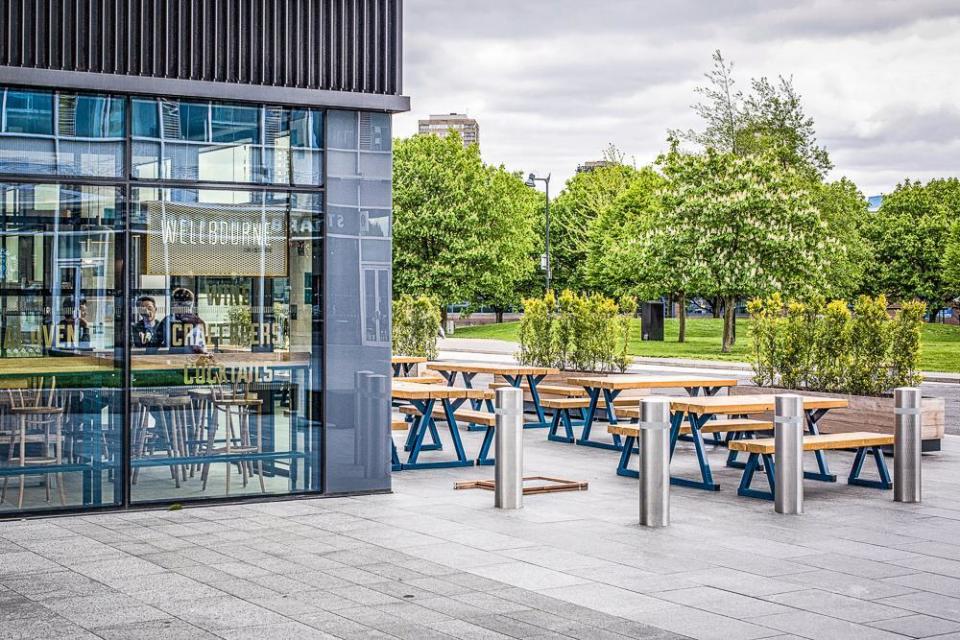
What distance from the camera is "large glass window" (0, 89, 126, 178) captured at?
970 cm

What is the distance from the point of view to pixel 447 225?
59.8 metres

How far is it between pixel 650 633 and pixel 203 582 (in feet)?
9.30

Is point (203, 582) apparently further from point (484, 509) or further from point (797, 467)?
point (797, 467)

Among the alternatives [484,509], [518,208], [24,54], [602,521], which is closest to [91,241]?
[24,54]

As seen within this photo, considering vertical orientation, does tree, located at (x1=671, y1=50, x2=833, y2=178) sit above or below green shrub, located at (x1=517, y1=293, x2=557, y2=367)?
above

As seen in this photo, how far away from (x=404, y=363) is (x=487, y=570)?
1215 cm

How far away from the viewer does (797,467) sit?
10078mm

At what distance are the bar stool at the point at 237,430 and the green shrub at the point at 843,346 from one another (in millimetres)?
8072

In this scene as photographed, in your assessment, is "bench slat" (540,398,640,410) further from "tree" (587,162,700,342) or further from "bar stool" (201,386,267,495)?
"tree" (587,162,700,342)

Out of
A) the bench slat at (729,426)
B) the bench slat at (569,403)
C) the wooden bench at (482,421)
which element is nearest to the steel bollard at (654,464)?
the bench slat at (729,426)

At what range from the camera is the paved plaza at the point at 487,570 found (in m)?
6.47

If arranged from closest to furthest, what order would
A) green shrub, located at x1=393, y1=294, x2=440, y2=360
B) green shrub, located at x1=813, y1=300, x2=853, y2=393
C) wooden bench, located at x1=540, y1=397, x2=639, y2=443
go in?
green shrub, located at x1=813, y1=300, x2=853, y2=393 → wooden bench, located at x1=540, y1=397, x2=639, y2=443 → green shrub, located at x1=393, y1=294, x2=440, y2=360

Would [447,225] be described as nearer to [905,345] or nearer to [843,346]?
[843,346]

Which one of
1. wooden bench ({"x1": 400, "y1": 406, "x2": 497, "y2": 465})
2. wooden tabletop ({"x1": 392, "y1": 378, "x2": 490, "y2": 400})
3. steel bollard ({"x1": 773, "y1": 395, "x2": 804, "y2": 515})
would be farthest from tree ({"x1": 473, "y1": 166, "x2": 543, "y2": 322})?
steel bollard ({"x1": 773, "y1": 395, "x2": 804, "y2": 515})
